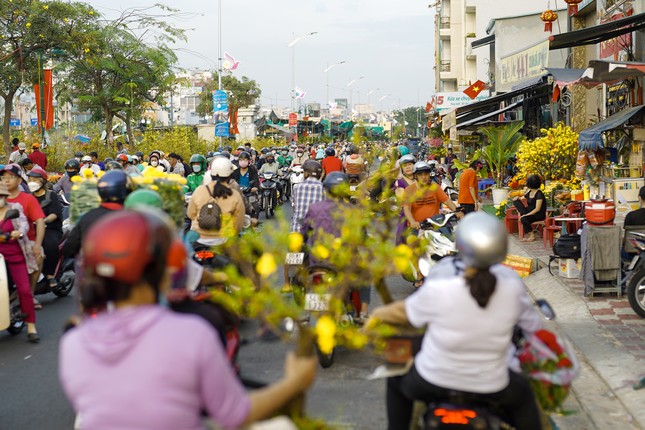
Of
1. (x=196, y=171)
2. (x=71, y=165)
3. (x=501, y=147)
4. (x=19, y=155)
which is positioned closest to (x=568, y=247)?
(x=196, y=171)

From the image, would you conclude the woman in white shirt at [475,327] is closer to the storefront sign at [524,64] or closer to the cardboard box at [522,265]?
the cardboard box at [522,265]

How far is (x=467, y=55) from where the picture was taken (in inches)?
2586

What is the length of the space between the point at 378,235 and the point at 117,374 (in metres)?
3.64

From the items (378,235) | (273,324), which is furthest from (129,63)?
(273,324)

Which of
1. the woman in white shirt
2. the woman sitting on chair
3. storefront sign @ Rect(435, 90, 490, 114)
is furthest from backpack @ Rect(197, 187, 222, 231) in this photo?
storefront sign @ Rect(435, 90, 490, 114)

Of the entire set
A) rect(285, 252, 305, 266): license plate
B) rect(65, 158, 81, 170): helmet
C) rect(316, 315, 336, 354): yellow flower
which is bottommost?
rect(285, 252, 305, 266): license plate

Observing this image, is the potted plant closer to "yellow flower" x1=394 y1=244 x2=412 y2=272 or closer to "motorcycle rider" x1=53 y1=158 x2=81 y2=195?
"motorcycle rider" x1=53 y1=158 x2=81 y2=195

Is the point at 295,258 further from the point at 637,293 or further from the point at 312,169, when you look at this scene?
the point at 637,293

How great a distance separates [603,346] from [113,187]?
5162mm

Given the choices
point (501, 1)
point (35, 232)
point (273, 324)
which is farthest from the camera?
point (501, 1)

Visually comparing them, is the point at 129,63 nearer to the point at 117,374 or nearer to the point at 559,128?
the point at 559,128

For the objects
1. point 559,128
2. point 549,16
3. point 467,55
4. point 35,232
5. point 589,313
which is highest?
point 467,55

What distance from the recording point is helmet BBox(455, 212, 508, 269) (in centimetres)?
417

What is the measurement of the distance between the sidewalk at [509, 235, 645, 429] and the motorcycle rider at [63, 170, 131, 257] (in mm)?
3930
